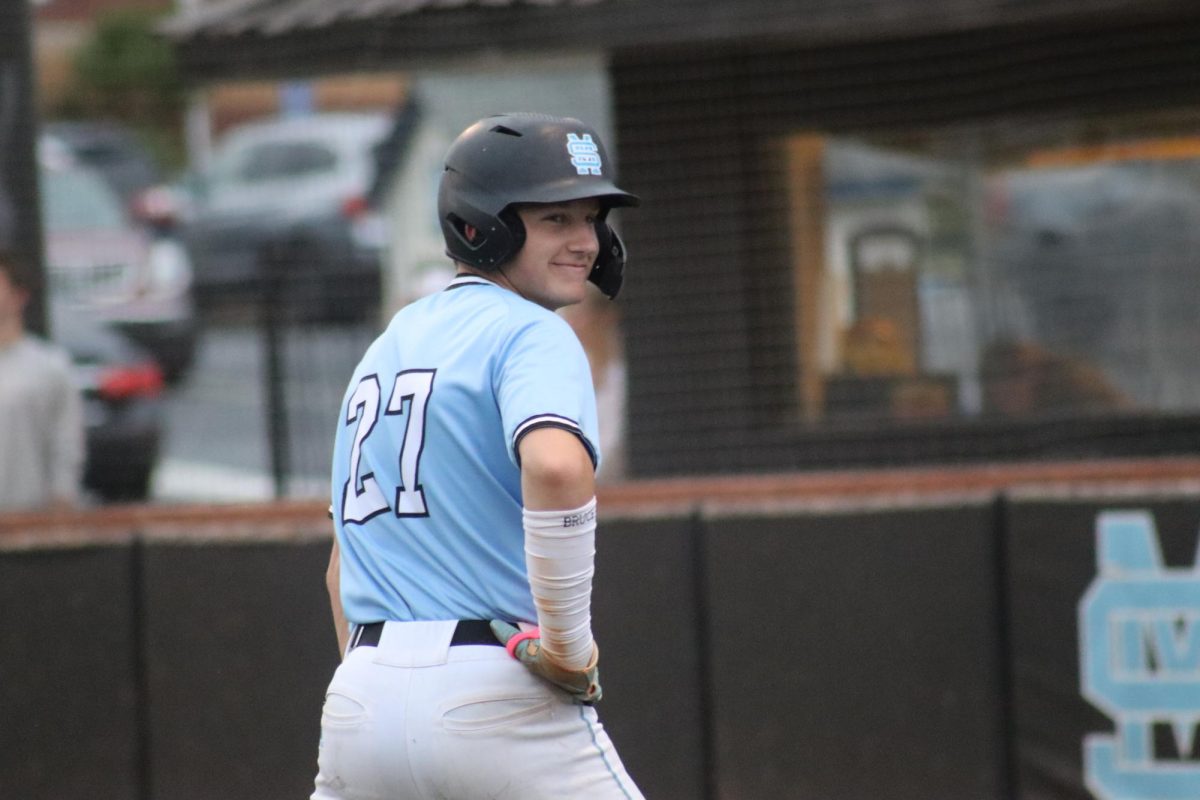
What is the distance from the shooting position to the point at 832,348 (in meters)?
8.18

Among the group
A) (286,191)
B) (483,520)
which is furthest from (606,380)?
(286,191)

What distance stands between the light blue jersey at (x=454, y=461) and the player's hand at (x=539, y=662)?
0.05m

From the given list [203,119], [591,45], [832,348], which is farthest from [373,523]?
[203,119]

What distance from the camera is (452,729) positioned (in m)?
2.89

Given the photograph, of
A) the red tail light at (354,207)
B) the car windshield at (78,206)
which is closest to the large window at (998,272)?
the car windshield at (78,206)

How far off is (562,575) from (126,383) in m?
8.34

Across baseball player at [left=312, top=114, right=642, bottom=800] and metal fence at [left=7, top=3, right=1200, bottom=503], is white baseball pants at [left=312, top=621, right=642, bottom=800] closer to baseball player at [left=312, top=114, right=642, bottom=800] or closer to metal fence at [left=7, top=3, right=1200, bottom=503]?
baseball player at [left=312, top=114, right=642, bottom=800]

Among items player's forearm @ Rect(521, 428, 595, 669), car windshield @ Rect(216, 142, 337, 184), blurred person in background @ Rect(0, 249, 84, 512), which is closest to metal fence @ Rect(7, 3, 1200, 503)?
blurred person in background @ Rect(0, 249, 84, 512)

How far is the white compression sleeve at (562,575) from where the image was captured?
2.87 meters

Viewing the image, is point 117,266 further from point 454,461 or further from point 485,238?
point 454,461

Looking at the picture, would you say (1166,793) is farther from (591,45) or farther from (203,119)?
(203,119)

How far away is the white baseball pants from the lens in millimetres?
2896

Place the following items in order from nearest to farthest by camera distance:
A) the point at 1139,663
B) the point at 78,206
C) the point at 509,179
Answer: the point at 509,179 → the point at 1139,663 → the point at 78,206

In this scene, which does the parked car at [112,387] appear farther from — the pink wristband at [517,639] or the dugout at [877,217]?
the pink wristband at [517,639]
